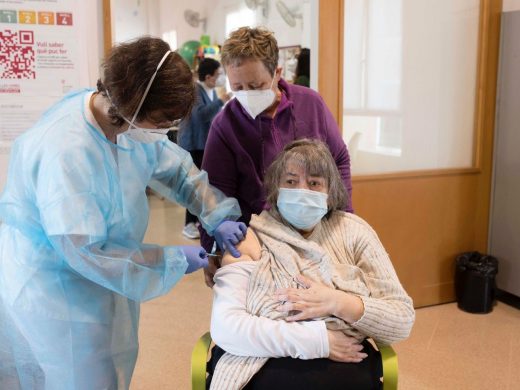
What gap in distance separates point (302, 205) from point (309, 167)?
120 millimetres

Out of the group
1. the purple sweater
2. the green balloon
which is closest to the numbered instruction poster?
the purple sweater

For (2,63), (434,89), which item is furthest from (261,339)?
(434,89)

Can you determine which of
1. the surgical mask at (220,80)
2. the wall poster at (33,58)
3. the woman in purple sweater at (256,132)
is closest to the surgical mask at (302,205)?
the woman in purple sweater at (256,132)

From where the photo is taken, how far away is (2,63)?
2123mm

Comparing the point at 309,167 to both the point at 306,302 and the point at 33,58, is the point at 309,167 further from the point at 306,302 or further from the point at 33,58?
the point at 33,58

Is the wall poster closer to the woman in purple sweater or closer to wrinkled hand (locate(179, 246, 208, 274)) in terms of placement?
the woman in purple sweater

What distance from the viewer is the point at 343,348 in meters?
1.43

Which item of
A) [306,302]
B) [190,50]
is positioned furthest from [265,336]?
[190,50]

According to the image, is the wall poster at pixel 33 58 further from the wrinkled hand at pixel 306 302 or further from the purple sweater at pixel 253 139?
the wrinkled hand at pixel 306 302

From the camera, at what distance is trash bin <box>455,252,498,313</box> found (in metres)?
3.11

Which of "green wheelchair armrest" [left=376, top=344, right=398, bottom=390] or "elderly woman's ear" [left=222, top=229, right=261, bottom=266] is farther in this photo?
"elderly woman's ear" [left=222, top=229, right=261, bottom=266]

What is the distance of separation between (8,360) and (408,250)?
2312mm

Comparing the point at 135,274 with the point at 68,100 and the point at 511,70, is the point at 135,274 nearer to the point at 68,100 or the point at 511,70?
the point at 68,100

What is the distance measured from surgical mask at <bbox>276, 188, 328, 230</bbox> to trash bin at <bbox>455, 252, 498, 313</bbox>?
6.24 ft
